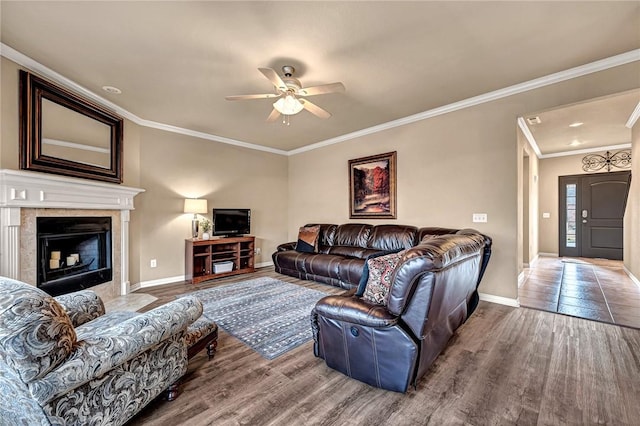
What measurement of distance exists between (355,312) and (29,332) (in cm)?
155

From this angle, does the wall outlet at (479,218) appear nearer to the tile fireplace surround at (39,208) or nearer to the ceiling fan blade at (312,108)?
the ceiling fan blade at (312,108)

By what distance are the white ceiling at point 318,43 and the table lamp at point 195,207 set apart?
170 cm

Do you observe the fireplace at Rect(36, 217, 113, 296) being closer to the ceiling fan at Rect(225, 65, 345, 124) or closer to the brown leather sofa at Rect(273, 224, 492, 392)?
the ceiling fan at Rect(225, 65, 345, 124)

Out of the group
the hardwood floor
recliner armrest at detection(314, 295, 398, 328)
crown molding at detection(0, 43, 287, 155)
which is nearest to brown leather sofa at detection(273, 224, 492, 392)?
recliner armrest at detection(314, 295, 398, 328)

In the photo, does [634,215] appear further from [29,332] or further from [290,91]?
[29,332]

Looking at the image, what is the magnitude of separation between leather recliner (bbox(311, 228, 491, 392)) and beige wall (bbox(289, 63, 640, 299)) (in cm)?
186

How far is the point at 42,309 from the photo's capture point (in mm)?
1075

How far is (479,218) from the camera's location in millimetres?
3670

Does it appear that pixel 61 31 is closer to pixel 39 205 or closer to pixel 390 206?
pixel 39 205

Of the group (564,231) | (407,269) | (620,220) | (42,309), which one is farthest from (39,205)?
(620,220)

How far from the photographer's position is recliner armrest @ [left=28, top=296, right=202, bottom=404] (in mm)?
1085

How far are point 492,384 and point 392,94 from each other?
10.5ft

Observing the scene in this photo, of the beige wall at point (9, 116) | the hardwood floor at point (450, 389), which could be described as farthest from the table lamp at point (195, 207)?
the hardwood floor at point (450, 389)

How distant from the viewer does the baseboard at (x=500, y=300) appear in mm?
3375
